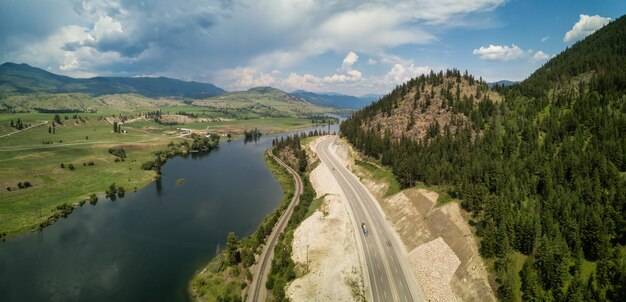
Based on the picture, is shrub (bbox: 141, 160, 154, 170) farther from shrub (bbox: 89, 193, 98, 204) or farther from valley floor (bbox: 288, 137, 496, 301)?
valley floor (bbox: 288, 137, 496, 301)

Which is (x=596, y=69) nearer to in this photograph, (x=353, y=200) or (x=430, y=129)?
(x=430, y=129)

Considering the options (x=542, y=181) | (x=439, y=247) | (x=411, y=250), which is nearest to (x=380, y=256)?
(x=411, y=250)

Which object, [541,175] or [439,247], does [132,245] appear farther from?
[541,175]

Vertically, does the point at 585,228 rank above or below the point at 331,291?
above

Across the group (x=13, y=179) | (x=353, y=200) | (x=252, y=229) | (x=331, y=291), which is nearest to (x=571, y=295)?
(x=331, y=291)

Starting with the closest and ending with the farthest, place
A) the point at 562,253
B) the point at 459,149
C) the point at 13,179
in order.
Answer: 1. the point at 562,253
2. the point at 459,149
3. the point at 13,179

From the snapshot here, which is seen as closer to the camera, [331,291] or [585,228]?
[585,228]
